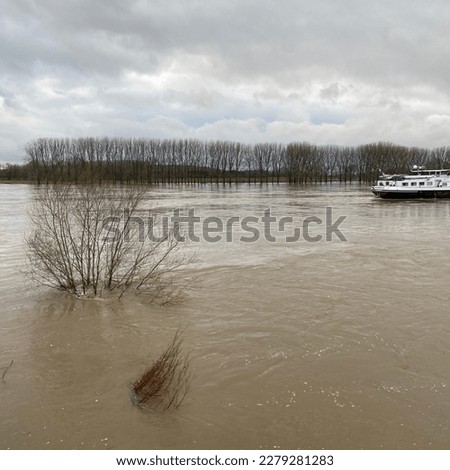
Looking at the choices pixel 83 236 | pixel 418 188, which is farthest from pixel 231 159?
pixel 83 236

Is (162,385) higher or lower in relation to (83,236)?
lower

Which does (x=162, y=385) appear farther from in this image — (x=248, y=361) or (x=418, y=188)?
(x=418, y=188)

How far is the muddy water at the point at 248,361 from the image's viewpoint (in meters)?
4.78

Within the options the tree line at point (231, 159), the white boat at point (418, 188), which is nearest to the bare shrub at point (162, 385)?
the white boat at point (418, 188)

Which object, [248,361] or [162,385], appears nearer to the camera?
[162,385]

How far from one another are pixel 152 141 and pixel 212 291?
4138 inches

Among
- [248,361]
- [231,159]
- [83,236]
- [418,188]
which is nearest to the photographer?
[248,361]

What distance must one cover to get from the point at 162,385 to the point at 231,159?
10935 centimetres

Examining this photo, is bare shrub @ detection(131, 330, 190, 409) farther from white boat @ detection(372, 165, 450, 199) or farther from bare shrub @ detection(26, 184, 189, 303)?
white boat @ detection(372, 165, 450, 199)

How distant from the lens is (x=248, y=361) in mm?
6566

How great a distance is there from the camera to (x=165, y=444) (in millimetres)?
4574

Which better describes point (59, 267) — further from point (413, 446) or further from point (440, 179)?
point (440, 179)

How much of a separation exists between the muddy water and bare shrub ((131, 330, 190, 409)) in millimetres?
176
